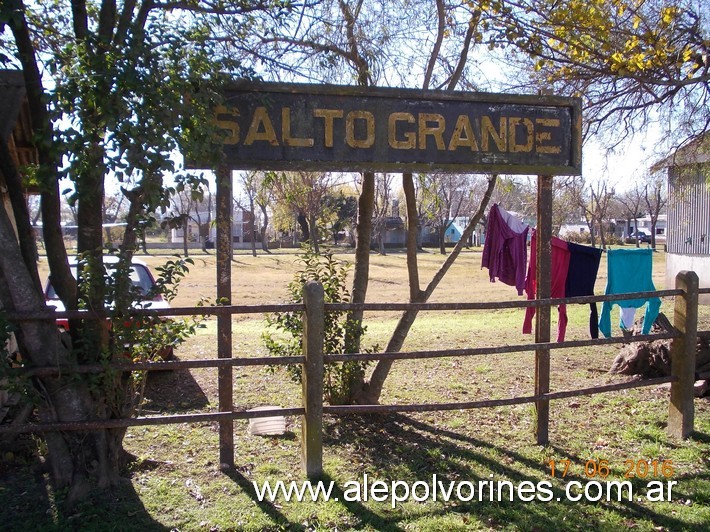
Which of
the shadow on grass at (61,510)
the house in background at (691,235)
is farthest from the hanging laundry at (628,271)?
the house in background at (691,235)

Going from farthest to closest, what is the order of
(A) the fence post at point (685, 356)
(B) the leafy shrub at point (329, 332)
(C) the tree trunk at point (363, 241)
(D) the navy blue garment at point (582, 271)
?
1. (C) the tree trunk at point (363, 241)
2. (D) the navy blue garment at point (582, 271)
3. (B) the leafy shrub at point (329, 332)
4. (A) the fence post at point (685, 356)

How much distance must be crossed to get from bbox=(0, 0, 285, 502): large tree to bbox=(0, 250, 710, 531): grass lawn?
0.47 meters

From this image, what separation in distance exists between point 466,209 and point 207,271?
32.1m

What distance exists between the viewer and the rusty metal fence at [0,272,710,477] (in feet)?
14.0

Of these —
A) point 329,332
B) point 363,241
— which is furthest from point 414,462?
point 363,241

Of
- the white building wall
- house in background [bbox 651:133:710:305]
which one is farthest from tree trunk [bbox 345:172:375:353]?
the white building wall

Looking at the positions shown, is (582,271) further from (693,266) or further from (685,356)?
(693,266)

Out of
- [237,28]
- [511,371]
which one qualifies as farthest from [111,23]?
[511,371]

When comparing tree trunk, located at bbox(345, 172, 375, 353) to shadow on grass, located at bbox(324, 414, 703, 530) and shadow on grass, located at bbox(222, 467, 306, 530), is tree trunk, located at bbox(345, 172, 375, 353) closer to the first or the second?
shadow on grass, located at bbox(324, 414, 703, 530)

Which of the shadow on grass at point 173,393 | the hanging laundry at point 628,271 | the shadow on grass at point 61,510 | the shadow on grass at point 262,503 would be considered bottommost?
the shadow on grass at point 173,393

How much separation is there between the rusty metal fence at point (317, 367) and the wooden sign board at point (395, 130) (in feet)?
4.05

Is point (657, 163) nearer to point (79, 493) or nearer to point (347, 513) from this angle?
point (347, 513)

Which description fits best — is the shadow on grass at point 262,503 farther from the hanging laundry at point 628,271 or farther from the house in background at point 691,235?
the house in background at point 691,235

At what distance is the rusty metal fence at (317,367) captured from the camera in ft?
14.0
